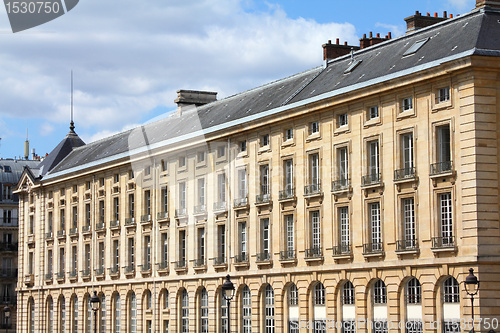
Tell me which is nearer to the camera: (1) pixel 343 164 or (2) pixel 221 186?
(1) pixel 343 164

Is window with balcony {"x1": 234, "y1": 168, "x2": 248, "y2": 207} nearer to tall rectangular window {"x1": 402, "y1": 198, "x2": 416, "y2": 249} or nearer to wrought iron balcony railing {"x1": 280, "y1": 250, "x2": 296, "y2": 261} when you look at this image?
wrought iron balcony railing {"x1": 280, "y1": 250, "x2": 296, "y2": 261}

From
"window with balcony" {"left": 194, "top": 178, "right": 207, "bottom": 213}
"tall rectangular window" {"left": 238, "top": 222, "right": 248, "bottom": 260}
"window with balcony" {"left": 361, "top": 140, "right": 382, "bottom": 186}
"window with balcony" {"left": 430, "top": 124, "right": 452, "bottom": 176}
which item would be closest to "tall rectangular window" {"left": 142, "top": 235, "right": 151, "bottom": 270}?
"window with balcony" {"left": 194, "top": 178, "right": 207, "bottom": 213}

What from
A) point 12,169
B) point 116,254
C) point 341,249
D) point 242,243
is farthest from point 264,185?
point 12,169

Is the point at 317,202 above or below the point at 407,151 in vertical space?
below

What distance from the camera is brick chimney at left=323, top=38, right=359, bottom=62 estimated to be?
2520 inches

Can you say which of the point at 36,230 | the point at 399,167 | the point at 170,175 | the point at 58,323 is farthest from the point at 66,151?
the point at 399,167

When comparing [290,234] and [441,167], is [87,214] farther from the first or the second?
[441,167]

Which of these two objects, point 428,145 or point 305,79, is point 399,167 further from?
point 305,79

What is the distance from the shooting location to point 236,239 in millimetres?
64375

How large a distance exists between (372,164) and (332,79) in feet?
24.8

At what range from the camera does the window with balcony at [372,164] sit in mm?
53031

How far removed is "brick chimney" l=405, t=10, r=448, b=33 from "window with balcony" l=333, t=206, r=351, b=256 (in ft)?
33.5

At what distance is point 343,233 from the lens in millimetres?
55281

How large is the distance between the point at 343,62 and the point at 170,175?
53.1ft
